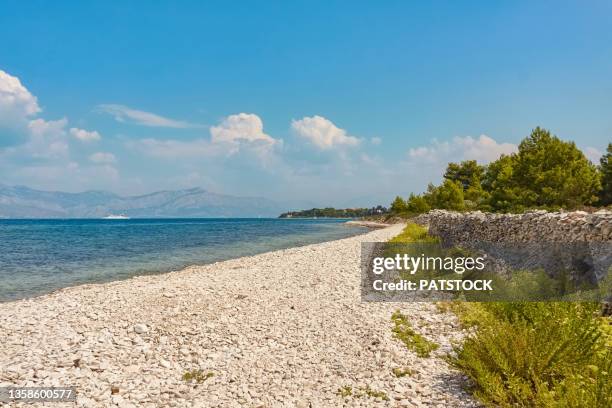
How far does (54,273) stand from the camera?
22141 mm

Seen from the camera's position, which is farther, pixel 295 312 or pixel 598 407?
pixel 295 312

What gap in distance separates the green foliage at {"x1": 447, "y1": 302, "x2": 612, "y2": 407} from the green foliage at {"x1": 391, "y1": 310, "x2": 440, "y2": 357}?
133 cm

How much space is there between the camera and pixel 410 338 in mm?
8273

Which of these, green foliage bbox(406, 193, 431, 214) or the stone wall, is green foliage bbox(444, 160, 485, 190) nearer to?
green foliage bbox(406, 193, 431, 214)

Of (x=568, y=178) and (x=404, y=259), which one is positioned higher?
(x=568, y=178)

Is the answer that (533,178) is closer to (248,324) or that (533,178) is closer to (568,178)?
(568,178)

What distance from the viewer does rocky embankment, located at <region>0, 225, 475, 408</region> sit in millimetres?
6258

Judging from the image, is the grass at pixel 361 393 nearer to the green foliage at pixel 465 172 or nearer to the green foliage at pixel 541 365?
Result: the green foliage at pixel 541 365

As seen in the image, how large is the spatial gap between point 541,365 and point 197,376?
5.58 m

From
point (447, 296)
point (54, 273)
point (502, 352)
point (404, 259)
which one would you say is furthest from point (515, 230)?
point (54, 273)

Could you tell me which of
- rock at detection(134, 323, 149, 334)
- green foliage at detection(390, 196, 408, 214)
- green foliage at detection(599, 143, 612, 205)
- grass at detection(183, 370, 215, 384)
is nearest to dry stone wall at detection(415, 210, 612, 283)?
grass at detection(183, 370, 215, 384)

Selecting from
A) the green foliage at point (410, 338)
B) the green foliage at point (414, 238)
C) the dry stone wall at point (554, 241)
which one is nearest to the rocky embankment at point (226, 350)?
the green foliage at point (410, 338)

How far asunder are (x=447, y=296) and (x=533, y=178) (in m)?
29.2

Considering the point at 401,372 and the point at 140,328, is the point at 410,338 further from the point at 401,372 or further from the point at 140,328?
the point at 140,328
